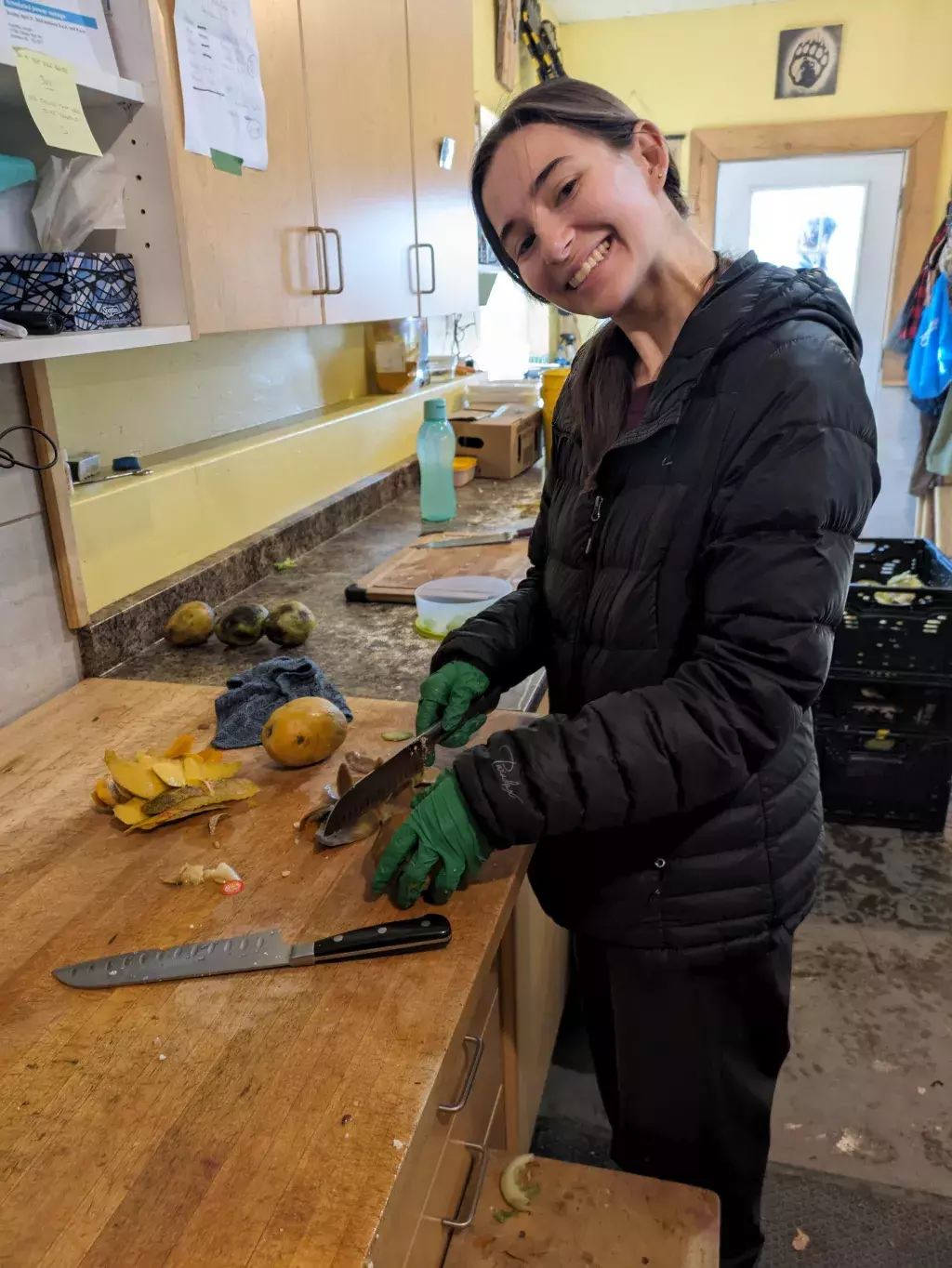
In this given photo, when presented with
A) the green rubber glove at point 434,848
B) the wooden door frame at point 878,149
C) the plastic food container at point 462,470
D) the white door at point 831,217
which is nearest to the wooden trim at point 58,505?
the green rubber glove at point 434,848

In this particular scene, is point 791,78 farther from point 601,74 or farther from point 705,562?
point 705,562

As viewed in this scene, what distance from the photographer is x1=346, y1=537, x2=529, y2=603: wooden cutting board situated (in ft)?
5.65

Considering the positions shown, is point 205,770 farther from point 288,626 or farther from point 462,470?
point 462,470

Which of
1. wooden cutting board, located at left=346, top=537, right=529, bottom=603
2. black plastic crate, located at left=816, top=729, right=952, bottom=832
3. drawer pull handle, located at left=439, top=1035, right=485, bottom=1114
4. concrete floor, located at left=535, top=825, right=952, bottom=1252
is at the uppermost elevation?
wooden cutting board, located at left=346, top=537, right=529, bottom=603

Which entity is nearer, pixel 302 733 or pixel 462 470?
pixel 302 733

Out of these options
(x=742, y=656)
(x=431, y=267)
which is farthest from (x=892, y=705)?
(x=742, y=656)

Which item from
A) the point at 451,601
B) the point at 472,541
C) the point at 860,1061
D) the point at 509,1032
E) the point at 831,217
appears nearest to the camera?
the point at 509,1032

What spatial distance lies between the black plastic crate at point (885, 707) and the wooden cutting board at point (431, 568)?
0.99 meters

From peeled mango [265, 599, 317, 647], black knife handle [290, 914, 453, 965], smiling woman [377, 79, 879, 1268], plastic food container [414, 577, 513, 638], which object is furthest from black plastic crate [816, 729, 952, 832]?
black knife handle [290, 914, 453, 965]

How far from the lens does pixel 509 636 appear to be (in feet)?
3.84

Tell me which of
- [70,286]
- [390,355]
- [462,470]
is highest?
[70,286]

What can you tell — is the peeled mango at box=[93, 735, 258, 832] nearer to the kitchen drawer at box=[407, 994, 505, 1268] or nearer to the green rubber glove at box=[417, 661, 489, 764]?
the green rubber glove at box=[417, 661, 489, 764]

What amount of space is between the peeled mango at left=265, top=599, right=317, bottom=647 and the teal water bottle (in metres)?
0.88

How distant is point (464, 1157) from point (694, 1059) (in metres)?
0.30
